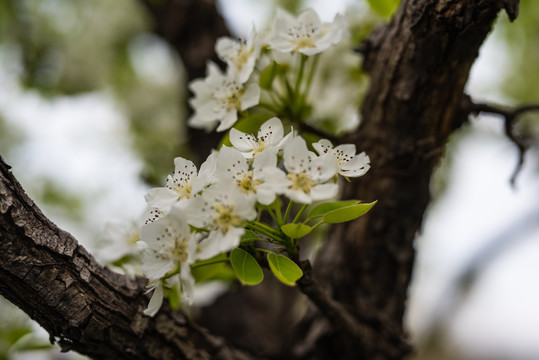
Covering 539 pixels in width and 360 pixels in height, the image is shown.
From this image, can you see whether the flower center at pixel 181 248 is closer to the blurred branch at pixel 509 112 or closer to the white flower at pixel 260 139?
the white flower at pixel 260 139

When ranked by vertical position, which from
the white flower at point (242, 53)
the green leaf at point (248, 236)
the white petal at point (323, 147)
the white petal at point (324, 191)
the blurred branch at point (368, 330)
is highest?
the white flower at point (242, 53)

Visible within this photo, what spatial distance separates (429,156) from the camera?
3.13 ft

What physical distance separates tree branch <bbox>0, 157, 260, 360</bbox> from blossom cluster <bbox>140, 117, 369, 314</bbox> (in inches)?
5.0

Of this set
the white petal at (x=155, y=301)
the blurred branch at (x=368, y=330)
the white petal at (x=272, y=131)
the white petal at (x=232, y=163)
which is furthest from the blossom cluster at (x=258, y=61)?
the blurred branch at (x=368, y=330)

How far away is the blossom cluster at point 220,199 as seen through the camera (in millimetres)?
609

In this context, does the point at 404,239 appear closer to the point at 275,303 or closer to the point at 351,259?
the point at 351,259

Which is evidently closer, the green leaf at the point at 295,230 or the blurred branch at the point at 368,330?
the green leaf at the point at 295,230

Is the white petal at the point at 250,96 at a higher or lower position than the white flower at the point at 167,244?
higher

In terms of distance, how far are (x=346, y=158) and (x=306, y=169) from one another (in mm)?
116

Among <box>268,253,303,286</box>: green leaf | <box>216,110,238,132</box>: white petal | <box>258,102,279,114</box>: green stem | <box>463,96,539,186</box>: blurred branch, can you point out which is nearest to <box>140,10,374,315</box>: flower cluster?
<box>268,253,303,286</box>: green leaf

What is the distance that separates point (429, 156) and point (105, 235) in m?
0.73

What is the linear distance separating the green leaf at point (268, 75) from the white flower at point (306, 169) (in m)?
0.27

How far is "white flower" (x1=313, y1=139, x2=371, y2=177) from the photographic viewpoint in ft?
2.35

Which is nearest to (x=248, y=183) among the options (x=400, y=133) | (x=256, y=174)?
(x=256, y=174)
